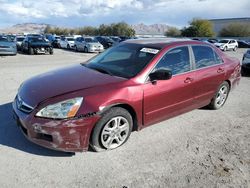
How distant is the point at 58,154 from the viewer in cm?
369

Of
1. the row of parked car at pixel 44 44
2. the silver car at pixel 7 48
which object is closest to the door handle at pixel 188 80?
the row of parked car at pixel 44 44

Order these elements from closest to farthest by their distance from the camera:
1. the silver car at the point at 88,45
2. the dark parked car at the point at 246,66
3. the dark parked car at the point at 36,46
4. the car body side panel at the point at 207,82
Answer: the car body side panel at the point at 207,82
the dark parked car at the point at 246,66
the dark parked car at the point at 36,46
the silver car at the point at 88,45

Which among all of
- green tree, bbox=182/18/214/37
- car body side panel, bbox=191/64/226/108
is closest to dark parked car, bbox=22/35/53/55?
car body side panel, bbox=191/64/226/108

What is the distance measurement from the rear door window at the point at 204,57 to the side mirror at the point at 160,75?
Answer: 1.17 m

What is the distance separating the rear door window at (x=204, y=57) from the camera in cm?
506

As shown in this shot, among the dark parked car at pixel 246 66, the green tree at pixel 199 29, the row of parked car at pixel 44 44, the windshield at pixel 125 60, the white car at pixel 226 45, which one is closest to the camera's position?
the windshield at pixel 125 60

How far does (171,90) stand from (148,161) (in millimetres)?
1345

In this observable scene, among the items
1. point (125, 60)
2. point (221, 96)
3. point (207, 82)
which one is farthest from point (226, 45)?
point (125, 60)

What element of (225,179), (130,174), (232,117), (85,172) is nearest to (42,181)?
(85,172)

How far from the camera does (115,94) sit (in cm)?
368

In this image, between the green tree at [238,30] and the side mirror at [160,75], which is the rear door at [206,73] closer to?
the side mirror at [160,75]

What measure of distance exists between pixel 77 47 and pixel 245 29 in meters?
53.2

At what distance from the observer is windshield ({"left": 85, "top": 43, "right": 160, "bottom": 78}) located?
427 centimetres

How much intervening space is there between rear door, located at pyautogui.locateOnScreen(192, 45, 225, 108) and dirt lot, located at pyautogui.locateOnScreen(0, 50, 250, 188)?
66 centimetres
